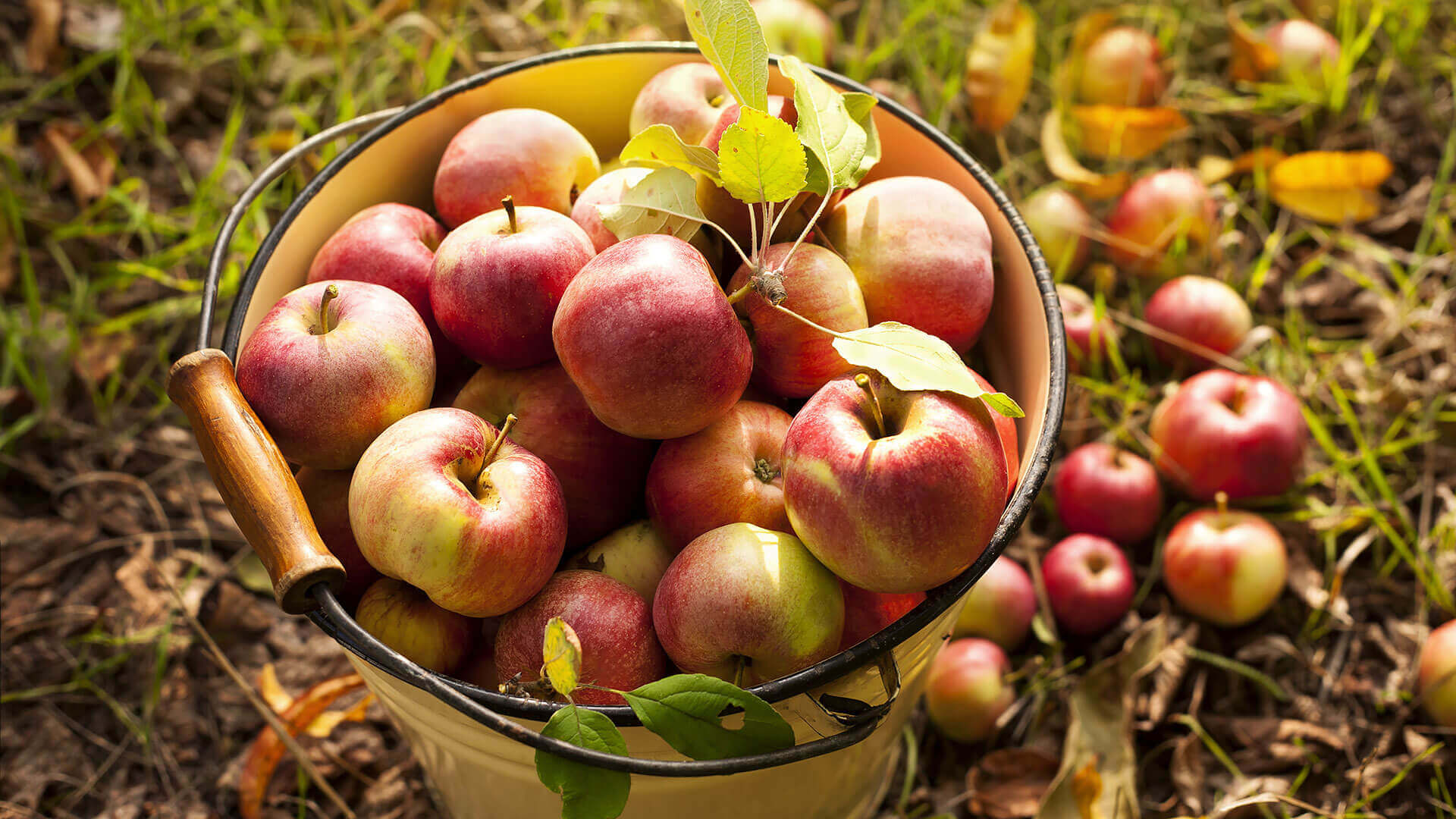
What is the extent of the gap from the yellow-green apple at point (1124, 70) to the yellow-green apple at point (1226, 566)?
3.49 ft

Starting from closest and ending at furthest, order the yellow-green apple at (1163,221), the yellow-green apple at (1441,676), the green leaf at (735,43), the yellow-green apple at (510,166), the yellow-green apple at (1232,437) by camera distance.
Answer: the green leaf at (735,43), the yellow-green apple at (510,166), the yellow-green apple at (1441,676), the yellow-green apple at (1232,437), the yellow-green apple at (1163,221)

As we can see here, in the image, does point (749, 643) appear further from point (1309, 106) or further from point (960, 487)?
point (1309, 106)

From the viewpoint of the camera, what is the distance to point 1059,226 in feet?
7.16

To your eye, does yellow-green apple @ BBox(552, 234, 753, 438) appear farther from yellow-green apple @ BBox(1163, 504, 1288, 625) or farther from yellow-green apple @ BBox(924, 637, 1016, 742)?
yellow-green apple @ BBox(1163, 504, 1288, 625)

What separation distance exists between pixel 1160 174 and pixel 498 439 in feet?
5.47

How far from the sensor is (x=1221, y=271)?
7.40 ft

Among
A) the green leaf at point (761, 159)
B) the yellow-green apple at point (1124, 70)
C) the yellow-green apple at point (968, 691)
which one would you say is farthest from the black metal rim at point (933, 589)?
the yellow-green apple at point (1124, 70)

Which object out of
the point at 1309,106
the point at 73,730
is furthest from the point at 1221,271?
the point at 73,730

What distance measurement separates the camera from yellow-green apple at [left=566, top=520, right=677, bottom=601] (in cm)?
125

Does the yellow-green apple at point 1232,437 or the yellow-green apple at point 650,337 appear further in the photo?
the yellow-green apple at point 1232,437

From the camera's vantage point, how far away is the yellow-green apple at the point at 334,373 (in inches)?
46.3

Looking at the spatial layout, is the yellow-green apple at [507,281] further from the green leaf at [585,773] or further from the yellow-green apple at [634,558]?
the green leaf at [585,773]

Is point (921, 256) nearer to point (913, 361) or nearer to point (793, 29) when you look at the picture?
point (913, 361)

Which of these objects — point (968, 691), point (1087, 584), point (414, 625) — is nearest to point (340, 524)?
point (414, 625)
